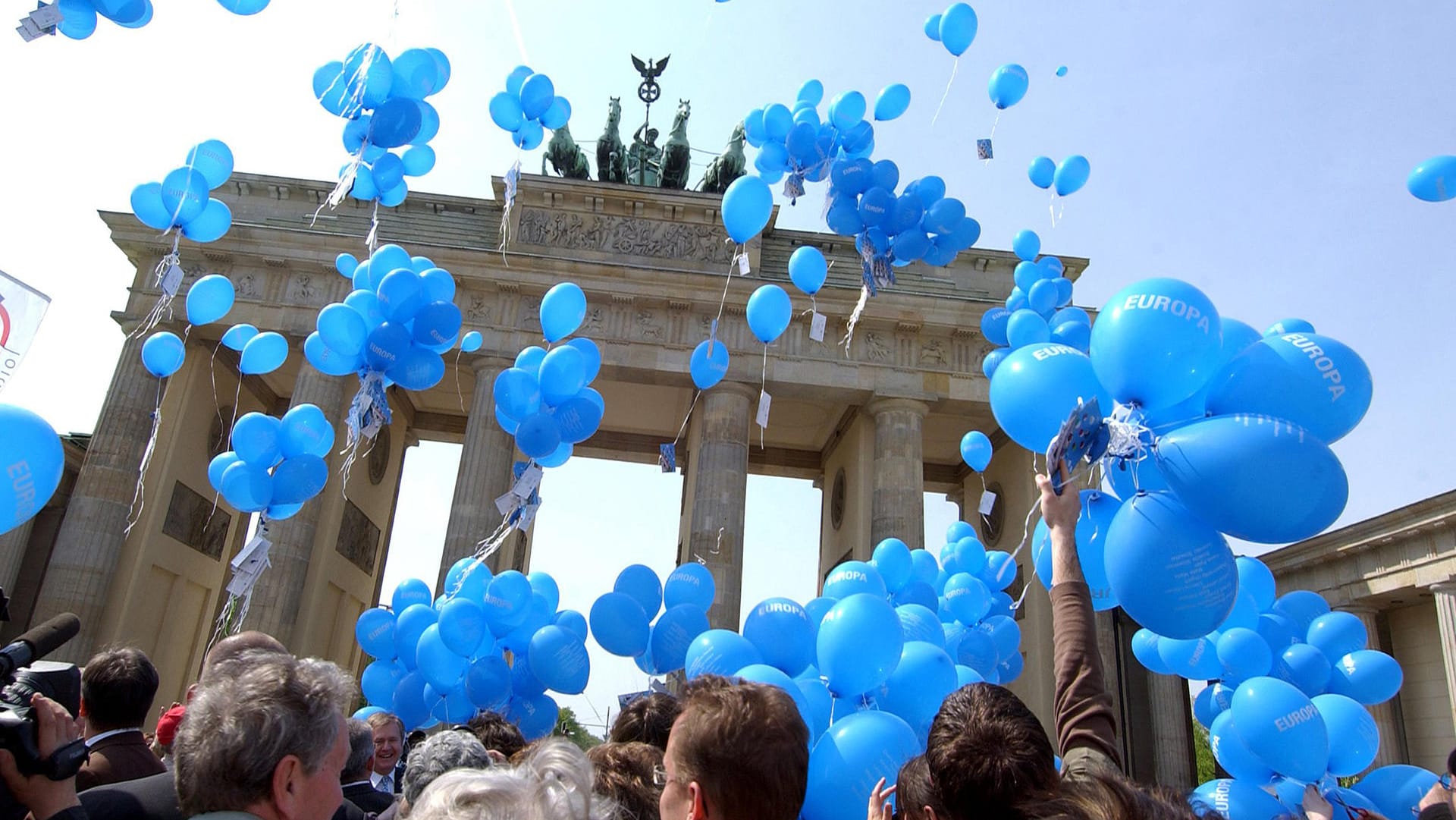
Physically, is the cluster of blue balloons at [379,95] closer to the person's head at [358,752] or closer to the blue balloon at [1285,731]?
the person's head at [358,752]

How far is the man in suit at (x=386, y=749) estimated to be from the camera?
18.0 ft

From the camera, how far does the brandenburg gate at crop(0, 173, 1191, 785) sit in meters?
22.8

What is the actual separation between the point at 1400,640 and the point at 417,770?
1090 inches

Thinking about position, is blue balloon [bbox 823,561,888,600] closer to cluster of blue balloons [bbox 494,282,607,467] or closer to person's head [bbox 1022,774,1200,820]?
cluster of blue balloons [bbox 494,282,607,467]

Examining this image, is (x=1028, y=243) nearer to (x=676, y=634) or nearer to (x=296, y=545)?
(x=676, y=634)

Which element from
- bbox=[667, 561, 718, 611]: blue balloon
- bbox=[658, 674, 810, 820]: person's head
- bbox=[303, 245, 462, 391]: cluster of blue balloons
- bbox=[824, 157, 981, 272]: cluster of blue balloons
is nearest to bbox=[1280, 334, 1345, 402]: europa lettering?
bbox=[658, 674, 810, 820]: person's head

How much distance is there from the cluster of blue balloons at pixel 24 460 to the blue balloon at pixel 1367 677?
7544mm

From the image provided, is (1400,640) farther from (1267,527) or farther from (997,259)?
(1267,527)

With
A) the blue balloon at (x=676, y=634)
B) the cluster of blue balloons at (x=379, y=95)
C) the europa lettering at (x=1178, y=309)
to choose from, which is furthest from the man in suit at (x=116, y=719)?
the cluster of blue balloons at (x=379, y=95)

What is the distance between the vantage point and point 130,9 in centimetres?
630

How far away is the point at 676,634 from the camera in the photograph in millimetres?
8234

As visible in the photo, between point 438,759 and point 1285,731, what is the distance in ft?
14.3

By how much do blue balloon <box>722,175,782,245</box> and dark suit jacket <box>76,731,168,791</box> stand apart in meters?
7.17

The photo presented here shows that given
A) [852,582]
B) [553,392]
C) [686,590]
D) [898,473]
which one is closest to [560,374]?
[553,392]
